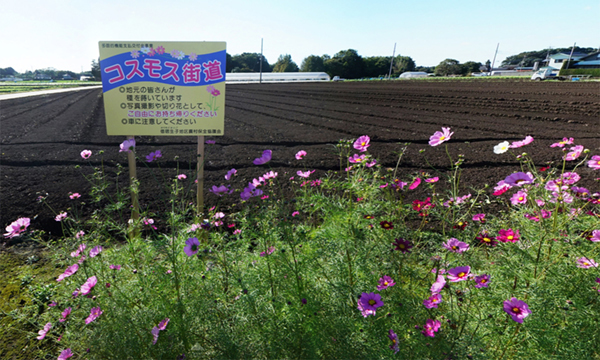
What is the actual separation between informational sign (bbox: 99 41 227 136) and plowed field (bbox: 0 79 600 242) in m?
0.40

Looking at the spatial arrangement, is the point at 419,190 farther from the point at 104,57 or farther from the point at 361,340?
the point at 104,57

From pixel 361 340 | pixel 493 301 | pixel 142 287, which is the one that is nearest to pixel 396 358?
pixel 361 340

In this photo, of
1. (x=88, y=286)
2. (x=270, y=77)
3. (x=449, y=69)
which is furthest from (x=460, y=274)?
(x=449, y=69)

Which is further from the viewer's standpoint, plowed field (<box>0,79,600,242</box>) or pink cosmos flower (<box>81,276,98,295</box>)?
plowed field (<box>0,79,600,242</box>)

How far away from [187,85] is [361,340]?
7.44 ft

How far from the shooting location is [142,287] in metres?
1.59

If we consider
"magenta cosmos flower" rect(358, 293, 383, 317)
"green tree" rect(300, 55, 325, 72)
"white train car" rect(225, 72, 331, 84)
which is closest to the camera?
"magenta cosmos flower" rect(358, 293, 383, 317)

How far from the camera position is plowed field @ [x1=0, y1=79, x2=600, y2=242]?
385 centimetres

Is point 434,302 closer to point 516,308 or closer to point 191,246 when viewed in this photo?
point 516,308

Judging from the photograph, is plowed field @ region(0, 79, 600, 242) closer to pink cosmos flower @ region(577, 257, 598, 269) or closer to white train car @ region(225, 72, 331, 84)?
pink cosmos flower @ region(577, 257, 598, 269)

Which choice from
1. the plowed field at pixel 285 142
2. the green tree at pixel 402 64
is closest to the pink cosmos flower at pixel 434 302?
the plowed field at pixel 285 142

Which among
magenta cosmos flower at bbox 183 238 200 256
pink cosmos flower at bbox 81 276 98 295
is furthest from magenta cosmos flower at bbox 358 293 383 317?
pink cosmos flower at bbox 81 276 98 295

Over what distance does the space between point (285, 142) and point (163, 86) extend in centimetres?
359

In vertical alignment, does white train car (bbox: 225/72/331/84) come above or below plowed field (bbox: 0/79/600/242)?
above
